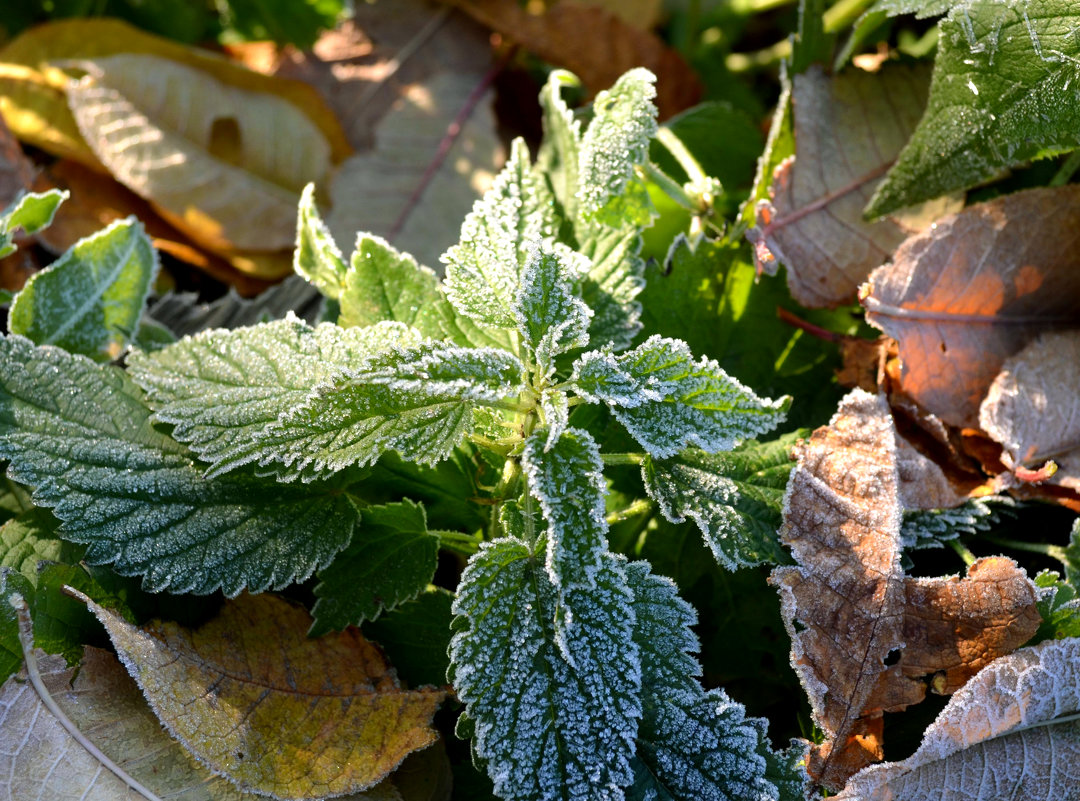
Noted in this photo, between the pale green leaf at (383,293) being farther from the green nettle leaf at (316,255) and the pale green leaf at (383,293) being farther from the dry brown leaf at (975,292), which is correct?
the dry brown leaf at (975,292)

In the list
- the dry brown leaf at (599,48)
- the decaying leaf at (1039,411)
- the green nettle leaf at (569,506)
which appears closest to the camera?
the green nettle leaf at (569,506)

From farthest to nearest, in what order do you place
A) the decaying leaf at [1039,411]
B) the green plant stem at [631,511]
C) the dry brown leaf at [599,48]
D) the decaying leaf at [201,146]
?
1. the dry brown leaf at [599,48]
2. the decaying leaf at [201,146]
3. the decaying leaf at [1039,411]
4. the green plant stem at [631,511]

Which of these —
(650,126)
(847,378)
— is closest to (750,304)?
(847,378)

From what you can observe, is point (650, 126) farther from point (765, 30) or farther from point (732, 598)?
point (765, 30)

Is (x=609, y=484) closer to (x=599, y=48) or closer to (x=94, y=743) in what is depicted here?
(x=94, y=743)

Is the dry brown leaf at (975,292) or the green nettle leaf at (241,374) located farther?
the dry brown leaf at (975,292)

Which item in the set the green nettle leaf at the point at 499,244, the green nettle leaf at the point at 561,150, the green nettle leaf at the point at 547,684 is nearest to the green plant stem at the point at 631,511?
the green nettle leaf at the point at 547,684

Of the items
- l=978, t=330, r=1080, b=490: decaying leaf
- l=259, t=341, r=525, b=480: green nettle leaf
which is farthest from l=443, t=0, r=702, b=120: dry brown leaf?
l=259, t=341, r=525, b=480: green nettle leaf
